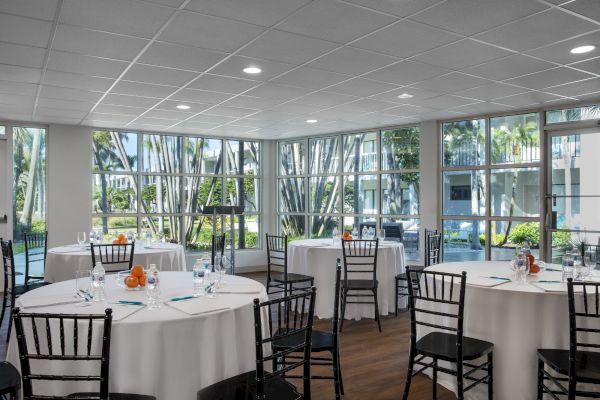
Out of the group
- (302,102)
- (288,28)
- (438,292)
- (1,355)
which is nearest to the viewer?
(288,28)

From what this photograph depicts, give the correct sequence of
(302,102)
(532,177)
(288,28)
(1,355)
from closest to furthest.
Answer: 1. (288,28)
2. (1,355)
3. (302,102)
4. (532,177)

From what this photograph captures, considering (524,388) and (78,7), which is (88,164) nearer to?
(78,7)

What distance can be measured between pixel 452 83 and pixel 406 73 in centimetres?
77

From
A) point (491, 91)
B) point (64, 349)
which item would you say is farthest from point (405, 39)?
point (64, 349)

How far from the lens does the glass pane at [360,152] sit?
30.0 feet

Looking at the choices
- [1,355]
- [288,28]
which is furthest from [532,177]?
[1,355]

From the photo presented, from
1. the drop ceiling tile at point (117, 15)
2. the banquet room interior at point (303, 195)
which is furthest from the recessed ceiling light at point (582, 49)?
the drop ceiling tile at point (117, 15)

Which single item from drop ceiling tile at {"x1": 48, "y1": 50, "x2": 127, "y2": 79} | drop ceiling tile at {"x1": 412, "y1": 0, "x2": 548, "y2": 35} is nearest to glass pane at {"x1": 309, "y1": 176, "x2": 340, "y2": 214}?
drop ceiling tile at {"x1": 48, "y1": 50, "x2": 127, "y2": 79}

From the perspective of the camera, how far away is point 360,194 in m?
9.39

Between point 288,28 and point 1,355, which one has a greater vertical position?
point 288,28

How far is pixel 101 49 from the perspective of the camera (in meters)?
4.15

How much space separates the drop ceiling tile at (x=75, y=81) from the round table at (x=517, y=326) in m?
4.42

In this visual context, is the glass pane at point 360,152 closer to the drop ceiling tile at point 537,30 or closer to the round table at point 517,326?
the drop ceiling tile at point 537,30

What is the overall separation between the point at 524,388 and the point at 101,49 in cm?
440
